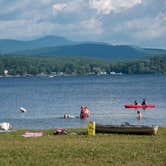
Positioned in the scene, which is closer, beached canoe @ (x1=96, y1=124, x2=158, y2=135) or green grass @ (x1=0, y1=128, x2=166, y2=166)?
green grass @ (x1=0, y1=128, x2=166, y2=166)

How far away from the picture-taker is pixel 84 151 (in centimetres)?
2622

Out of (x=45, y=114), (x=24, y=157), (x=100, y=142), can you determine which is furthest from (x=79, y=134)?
(x=45, y=114)

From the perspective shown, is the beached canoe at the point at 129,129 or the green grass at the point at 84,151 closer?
the green grass at the point at 84,151

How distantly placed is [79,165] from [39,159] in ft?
7.10

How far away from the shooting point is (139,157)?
24.6 meters

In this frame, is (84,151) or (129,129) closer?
(84,151)

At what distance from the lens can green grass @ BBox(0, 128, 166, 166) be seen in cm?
2369

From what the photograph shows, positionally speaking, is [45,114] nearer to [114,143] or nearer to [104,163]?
[114,143]

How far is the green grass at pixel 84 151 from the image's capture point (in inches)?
933

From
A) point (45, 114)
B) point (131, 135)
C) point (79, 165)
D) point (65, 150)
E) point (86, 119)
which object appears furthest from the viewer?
Result: point (45, 114)

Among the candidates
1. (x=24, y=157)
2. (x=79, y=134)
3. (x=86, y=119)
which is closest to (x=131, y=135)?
(x=79, y=134)

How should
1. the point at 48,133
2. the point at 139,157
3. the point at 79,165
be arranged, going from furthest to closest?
the point at 48,133, the point at 139,157, the point at 79,165

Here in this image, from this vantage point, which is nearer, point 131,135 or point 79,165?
point 79,165

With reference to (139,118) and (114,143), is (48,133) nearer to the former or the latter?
(114,143)
